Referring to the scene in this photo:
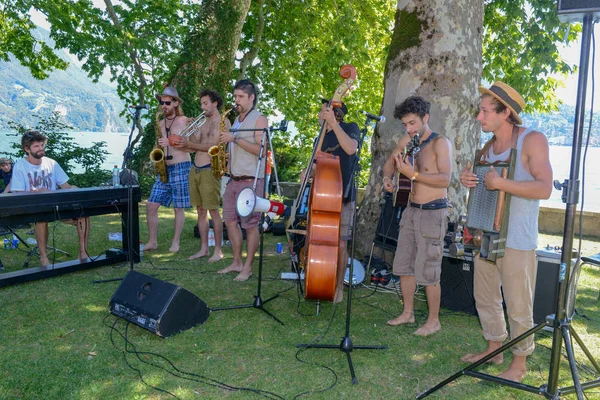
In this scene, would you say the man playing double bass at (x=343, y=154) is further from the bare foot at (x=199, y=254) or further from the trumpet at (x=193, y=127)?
the bare foot at (x=199, y=254)

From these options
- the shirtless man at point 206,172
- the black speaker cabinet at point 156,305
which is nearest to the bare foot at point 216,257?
the shirtless man at point 206,172

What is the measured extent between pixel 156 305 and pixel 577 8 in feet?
11.0

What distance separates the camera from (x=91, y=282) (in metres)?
5.33

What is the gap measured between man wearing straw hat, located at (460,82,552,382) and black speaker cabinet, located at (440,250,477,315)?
5.03ft

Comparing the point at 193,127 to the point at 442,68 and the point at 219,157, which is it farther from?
the point at 442,68

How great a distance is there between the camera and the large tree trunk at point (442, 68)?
239 inches

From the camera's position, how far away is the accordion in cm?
308

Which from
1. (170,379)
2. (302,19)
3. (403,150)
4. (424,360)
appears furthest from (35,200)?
(302,19)

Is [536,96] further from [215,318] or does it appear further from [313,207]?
[215,318]

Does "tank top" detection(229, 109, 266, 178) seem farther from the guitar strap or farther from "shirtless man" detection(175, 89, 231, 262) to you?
the guitar strap

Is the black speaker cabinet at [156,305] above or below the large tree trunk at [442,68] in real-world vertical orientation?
below

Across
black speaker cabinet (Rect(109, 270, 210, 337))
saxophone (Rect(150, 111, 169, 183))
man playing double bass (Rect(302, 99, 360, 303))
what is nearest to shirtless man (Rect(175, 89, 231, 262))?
saxophone (Rect(150, 111, 169, 183))

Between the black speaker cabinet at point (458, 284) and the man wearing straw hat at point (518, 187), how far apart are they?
1534mm

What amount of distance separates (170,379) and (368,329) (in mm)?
1801
